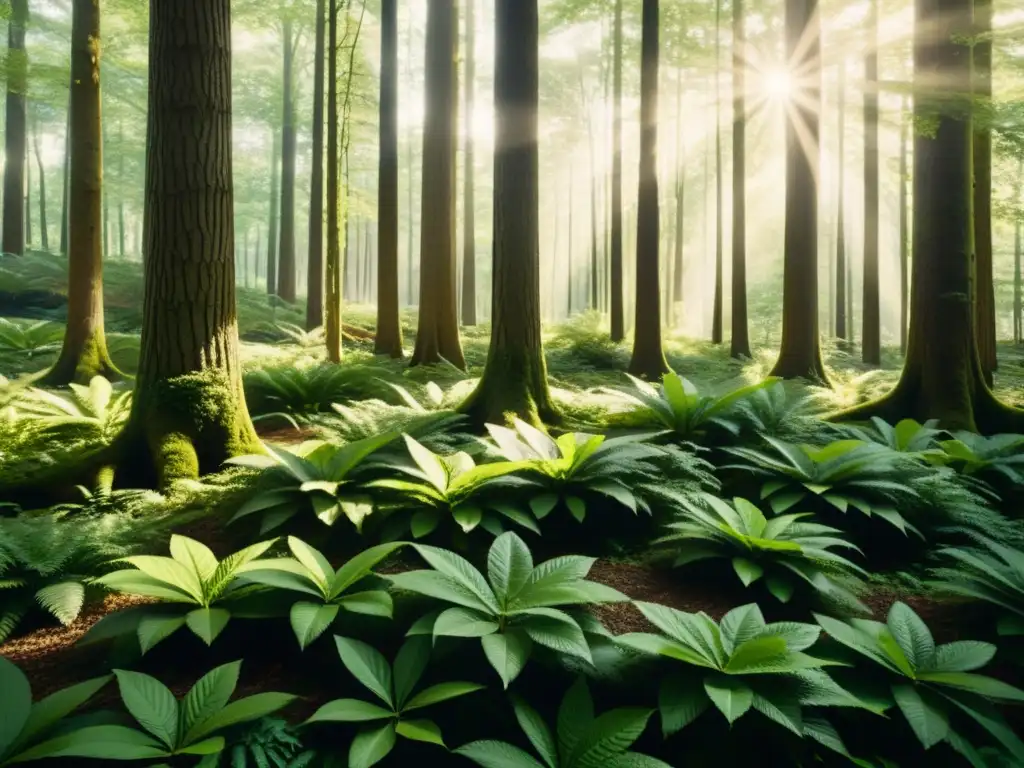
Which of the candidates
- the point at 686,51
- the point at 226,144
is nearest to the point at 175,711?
the point at 226,144

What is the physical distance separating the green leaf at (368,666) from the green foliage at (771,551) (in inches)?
70.3

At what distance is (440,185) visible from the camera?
38.9 feet

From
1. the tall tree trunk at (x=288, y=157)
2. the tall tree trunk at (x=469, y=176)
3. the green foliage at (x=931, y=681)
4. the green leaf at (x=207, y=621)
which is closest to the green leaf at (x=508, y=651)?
the green leaf at (x=207, y=621)

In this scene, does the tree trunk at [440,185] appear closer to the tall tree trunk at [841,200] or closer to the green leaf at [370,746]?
the green leaf at [370,746]

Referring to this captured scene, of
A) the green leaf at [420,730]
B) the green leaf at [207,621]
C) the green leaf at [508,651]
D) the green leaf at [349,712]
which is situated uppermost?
the green leaf at [207,621]

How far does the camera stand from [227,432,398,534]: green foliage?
3953 millimetres

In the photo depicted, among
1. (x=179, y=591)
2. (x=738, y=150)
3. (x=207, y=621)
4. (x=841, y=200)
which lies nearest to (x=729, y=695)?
(x=207, y=621)

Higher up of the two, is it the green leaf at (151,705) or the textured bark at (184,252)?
the textured bark at (184,252)

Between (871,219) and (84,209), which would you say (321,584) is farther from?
(871,219)

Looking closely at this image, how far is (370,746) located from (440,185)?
1078 cm

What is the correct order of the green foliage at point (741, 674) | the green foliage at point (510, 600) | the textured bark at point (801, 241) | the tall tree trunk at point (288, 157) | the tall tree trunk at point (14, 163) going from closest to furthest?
the green foliage at point (741, 674), the green foliage at point (510, 600), the textured bark at point (801, 241), the tall tree trunk at point (14, 163), the tall tree trunk at point (288, 157)

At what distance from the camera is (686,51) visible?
17.4 m

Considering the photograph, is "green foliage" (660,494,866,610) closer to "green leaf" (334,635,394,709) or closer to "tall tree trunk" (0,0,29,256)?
"green leaf" (334,635,394,709)

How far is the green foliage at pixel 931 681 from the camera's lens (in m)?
2.50
